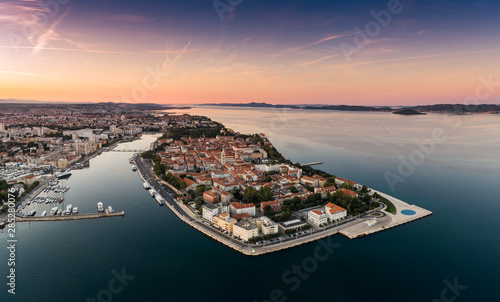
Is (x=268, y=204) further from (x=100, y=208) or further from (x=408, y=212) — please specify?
(x=100, y=208)

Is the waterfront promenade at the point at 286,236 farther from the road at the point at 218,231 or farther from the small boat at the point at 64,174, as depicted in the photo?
→ the small boat at the point at 64,174

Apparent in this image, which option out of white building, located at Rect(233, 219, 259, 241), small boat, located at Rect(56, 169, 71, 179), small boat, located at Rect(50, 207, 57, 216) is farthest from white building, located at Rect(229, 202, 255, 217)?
small boat, located at Rect(56, 169, 71, 179)

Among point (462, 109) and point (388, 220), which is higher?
point (462, 109)

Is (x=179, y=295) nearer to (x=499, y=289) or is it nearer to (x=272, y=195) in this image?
(x=272, y=195)

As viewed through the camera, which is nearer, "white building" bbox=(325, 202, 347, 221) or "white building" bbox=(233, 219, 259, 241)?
"white building" bbox=(233, 219, 259, 241)

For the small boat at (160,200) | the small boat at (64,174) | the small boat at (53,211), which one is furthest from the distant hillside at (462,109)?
the small boat at (53,211)

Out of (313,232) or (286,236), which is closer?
(286,236)

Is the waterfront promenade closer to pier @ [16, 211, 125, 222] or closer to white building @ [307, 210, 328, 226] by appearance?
white building @ [307, 210, 328, 226]

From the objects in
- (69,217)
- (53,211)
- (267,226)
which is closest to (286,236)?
(267,226)

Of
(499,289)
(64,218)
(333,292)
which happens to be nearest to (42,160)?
(64,218)
